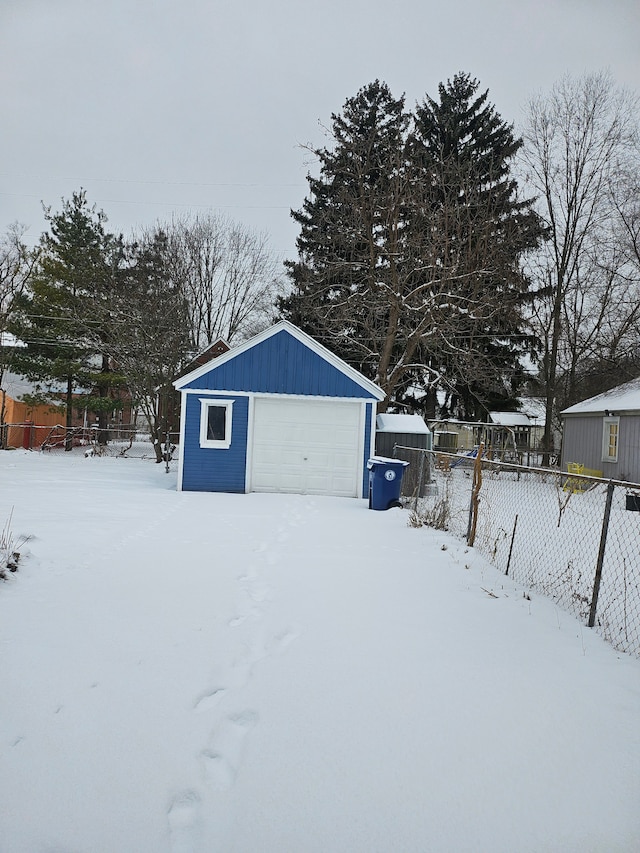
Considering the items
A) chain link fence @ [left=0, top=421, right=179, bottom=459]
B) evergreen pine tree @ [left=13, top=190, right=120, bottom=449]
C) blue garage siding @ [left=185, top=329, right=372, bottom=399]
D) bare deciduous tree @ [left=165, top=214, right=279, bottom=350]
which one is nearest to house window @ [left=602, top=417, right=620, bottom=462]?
blue garage siding @ [left=185, top=329, right=372, bottom=399]

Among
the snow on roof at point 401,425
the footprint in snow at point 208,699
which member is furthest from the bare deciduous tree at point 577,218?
the footprint in snow at point 208,699

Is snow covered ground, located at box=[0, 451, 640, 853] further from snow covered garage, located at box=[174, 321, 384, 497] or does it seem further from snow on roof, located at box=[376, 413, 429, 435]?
snow on roof, located at box=[376, 413, 429, 435]

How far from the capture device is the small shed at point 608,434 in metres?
17.0

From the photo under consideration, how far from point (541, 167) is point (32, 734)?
2699 centimetres

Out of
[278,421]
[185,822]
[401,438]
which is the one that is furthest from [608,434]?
[185,822]

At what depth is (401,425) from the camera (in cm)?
1538

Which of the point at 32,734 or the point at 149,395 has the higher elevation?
the point at 149,395

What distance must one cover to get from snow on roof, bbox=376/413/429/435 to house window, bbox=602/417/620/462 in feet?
22.9

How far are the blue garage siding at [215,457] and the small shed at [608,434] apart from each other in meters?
10.5

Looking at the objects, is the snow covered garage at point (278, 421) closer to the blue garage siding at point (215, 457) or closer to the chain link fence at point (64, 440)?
the blue garage siding at point (215, 457)

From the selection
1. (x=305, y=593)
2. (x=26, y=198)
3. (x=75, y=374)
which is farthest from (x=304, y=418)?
(x=26, y=198)

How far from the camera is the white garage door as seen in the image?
526 inches

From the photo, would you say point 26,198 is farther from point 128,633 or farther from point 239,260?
point 128,633

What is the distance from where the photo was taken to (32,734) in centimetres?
261
